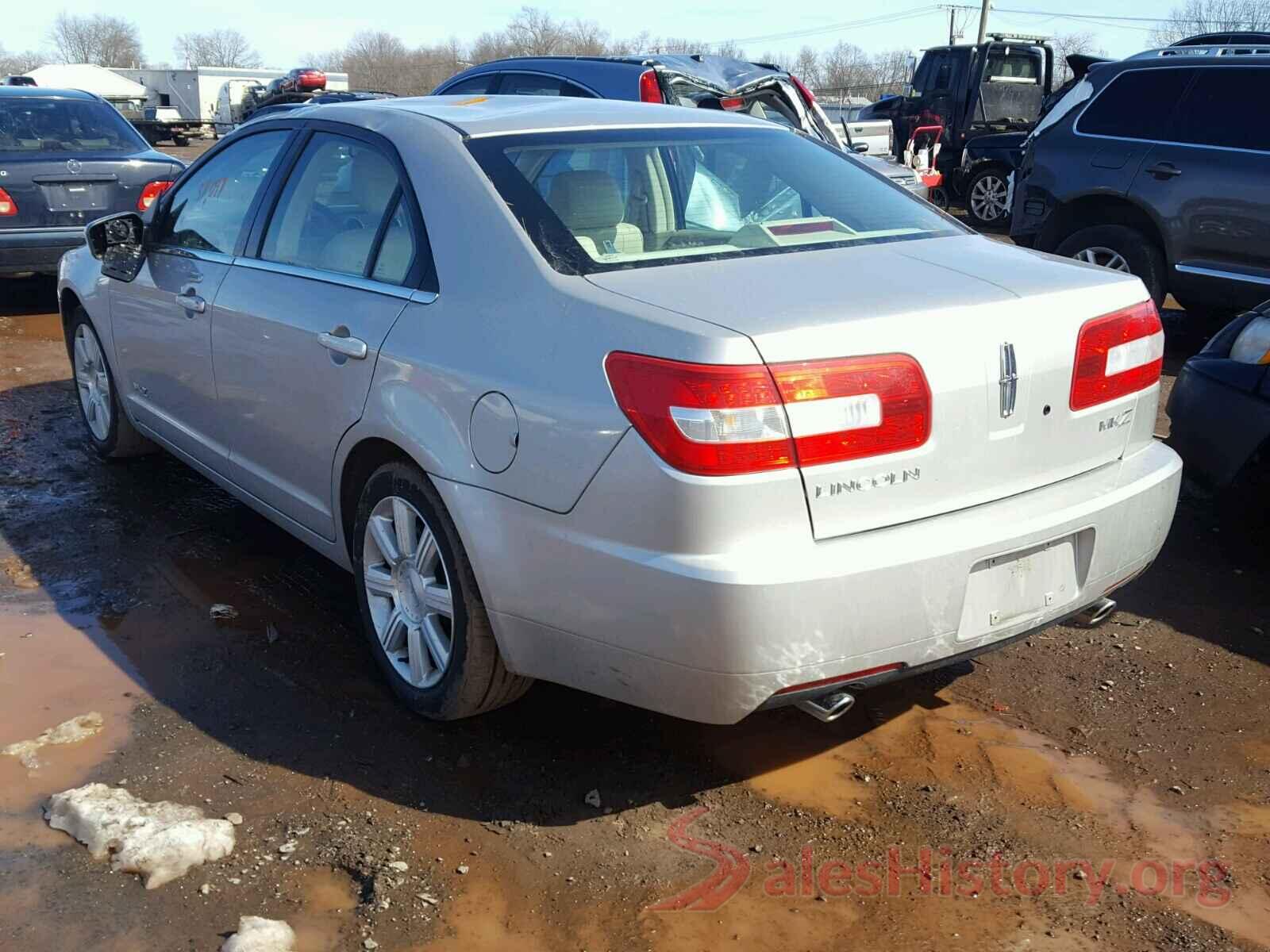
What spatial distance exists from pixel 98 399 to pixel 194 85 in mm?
39206

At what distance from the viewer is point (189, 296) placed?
4191 mm

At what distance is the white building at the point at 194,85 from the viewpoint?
133 feet

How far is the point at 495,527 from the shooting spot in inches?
111

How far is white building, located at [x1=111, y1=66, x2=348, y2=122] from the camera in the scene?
1597 inches

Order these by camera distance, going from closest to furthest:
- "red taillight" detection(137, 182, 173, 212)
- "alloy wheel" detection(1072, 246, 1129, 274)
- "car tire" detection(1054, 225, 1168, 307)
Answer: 1. "car tire" detection(1054, 225, 1168, 307)
2. "alloy wheel" detection(1072, 246, 1129, 274)
3. "red taillight" detection(137, 182, 173, 212)

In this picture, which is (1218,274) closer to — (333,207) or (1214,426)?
(1214,426)

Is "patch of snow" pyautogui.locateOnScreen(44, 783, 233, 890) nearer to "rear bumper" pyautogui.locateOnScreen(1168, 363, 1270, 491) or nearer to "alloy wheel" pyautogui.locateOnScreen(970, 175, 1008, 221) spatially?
"rear bumper" pyautogui.locateOnScreen(1168, 363, 1270, 491)

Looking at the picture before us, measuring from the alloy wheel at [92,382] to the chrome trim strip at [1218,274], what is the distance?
6030mm

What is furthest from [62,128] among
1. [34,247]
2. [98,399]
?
[98,399]

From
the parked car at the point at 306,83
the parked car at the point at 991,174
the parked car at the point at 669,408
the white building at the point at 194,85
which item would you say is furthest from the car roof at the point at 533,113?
the white building at the point at 194,85

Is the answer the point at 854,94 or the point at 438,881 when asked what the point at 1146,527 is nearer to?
the point at 438,881

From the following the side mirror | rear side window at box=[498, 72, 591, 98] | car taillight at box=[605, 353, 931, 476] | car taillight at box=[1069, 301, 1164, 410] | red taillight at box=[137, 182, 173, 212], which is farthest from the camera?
red taillight at box=[137, 182, 173, 212]

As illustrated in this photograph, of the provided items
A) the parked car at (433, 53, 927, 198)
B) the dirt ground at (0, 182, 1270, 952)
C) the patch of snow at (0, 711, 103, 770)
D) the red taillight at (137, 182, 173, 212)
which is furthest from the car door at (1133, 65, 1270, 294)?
the red taillight at (137, 182, 173, 212)

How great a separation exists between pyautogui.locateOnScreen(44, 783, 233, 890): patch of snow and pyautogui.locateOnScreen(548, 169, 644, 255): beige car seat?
1636 mm
